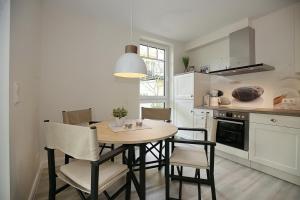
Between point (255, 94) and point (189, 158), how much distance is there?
221 centimetres

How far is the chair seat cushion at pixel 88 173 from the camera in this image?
3.81 ft

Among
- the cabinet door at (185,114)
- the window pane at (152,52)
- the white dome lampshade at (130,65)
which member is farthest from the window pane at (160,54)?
the white dome lampshade at (130,65)

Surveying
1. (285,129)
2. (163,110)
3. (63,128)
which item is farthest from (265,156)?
(63,128)

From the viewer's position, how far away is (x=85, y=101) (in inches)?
109

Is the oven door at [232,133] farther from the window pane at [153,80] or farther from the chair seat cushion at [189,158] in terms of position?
the window pane at [153,80]

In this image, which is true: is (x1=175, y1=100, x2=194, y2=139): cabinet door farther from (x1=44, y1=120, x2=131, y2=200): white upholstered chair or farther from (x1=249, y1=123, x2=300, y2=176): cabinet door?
(x1=44, y1=120, x2=131, y2=200): white upholstered chair

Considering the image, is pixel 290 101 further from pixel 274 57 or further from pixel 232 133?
pixel 232 133

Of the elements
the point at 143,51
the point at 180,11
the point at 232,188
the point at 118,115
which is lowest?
the point at 232,188

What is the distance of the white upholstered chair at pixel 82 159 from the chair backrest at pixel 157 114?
137cm

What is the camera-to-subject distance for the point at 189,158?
1.60 meters

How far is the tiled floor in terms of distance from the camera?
67.3 inches

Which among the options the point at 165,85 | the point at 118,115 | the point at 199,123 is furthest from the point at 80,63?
the point at 199,123

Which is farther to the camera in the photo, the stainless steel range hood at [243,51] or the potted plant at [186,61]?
the potted plant at [186,61]

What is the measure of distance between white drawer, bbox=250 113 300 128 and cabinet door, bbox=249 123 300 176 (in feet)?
0.16
